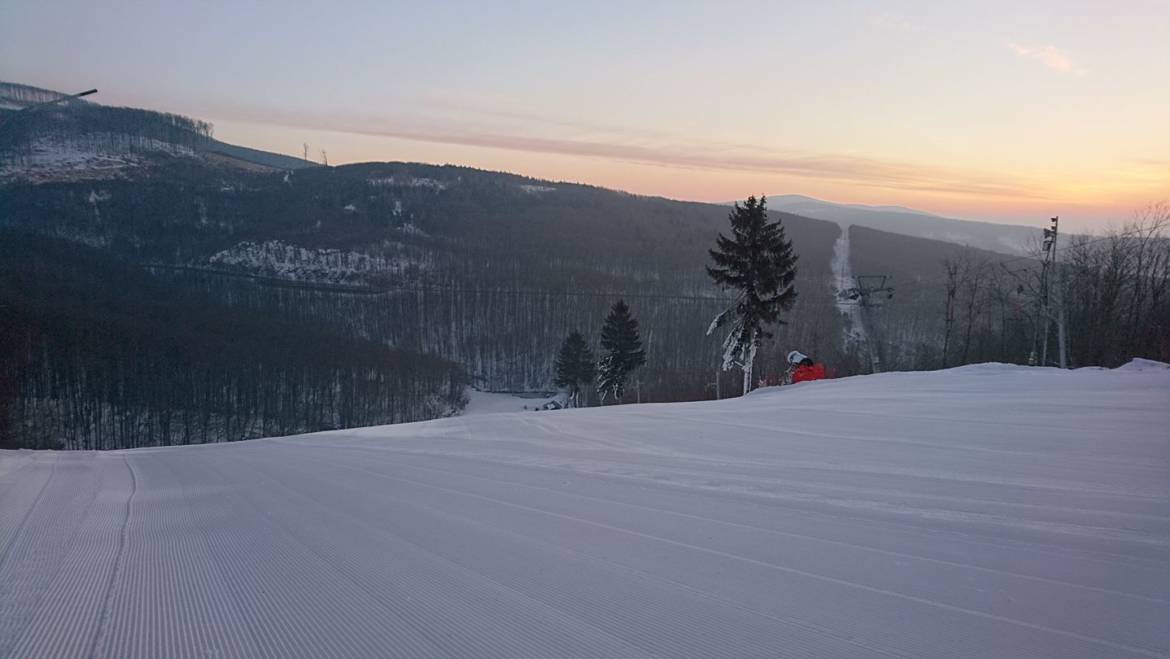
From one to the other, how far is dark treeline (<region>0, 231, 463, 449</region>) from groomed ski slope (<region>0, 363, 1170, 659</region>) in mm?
46150

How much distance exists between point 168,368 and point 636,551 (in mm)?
68954

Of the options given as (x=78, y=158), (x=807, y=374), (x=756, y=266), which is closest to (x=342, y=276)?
(x=78, y=158)

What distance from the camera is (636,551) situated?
3504 mm

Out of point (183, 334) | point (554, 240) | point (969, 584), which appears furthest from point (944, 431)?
point (554, 240)

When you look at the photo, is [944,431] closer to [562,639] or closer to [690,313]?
[562,639]

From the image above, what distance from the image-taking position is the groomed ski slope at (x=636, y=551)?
252 cm

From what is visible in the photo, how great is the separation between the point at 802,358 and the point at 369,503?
25.3 m

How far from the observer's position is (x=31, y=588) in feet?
10.3

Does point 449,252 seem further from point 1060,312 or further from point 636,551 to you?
point 636,551

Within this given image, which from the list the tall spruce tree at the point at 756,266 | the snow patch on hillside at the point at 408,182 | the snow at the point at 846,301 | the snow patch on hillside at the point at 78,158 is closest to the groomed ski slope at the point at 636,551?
the tall spruce tree at the point at 756,266

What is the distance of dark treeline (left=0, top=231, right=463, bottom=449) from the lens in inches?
2094

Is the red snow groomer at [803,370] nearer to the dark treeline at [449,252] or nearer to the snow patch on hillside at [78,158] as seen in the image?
the dark treeline at [449,252]

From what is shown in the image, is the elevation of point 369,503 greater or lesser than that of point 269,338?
greater

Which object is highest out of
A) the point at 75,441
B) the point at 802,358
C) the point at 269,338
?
the point at 802,358
